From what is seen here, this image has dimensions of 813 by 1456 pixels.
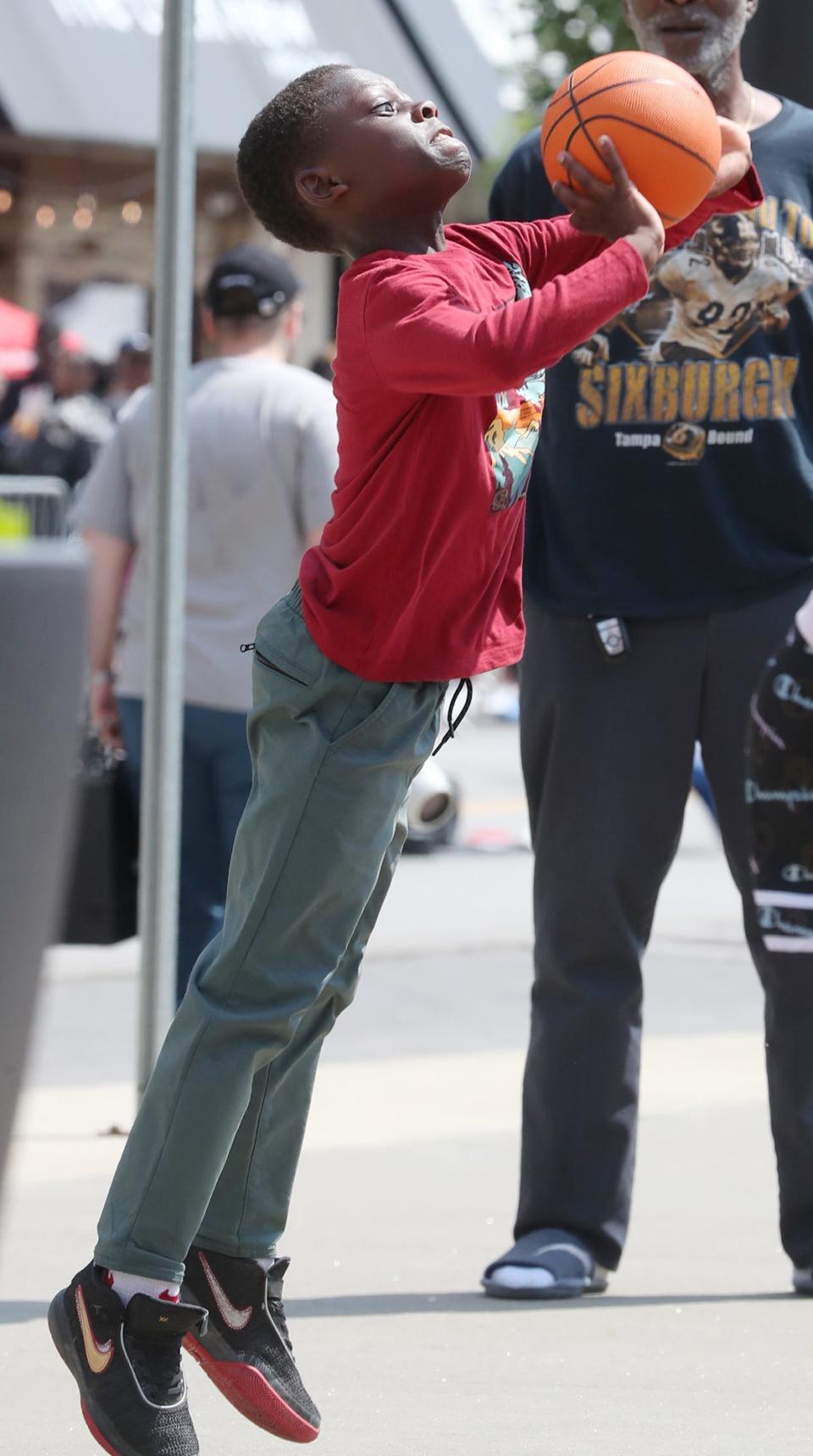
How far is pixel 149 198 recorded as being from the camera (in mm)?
25531

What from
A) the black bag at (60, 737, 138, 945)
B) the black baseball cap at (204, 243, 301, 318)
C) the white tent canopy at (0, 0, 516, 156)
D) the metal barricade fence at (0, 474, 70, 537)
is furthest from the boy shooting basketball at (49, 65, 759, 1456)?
the white tent canopy at (0, 0, 516, 156)

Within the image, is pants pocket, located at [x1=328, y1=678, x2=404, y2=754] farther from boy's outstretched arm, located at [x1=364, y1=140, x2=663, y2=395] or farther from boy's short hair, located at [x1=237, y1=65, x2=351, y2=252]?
boy's short hair, located at [x1=237, y1=65, x2=351, y2=252]

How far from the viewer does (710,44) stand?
13.5 feet

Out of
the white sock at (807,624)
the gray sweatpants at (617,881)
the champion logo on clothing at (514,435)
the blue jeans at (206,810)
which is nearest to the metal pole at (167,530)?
the blue jeans at (206,810)

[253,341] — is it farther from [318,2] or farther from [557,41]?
[557,41]

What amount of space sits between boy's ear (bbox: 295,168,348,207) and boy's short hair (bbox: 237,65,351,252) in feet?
0.07

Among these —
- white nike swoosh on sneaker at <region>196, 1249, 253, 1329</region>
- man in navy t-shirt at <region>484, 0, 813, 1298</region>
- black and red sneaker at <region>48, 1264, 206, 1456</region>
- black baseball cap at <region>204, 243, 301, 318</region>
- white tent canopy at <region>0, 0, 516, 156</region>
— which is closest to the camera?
black and red sneaker at <region>48, 1264, 206, 1456</region>

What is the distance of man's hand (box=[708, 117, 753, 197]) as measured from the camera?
3.74 m

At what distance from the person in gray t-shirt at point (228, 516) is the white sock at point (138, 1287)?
2.64 meters

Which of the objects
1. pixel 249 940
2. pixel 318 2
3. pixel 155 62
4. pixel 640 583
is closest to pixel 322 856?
pixel 249 940

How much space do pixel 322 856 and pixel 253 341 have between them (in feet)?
10.0

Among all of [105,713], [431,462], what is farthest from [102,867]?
[431,462]

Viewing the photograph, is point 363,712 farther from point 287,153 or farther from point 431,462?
point 287,153

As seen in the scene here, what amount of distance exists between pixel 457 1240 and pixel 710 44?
2.20m
